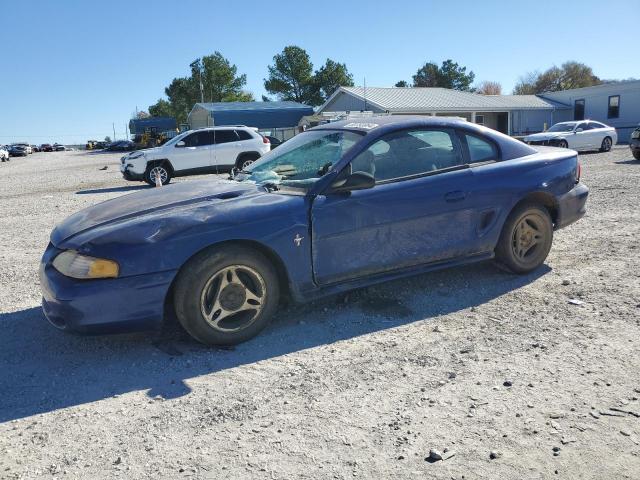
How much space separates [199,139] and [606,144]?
57.5 ft

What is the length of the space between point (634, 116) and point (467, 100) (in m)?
11.2

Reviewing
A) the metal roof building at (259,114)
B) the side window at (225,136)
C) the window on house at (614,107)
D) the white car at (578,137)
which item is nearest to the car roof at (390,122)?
the side window at (225,136)

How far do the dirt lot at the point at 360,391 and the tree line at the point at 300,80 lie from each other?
200 ft

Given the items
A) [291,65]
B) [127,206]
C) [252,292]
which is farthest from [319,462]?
[291,65]

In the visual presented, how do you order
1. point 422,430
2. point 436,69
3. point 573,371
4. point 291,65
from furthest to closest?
point 436,69, point 291,65, point 573,371, point 422,430

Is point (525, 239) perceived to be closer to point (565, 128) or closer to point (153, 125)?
point (565, 128)

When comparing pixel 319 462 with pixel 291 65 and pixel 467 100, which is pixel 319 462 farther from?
pixel 291 65

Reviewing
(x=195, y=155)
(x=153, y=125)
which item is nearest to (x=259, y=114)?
(x=195, y=155)

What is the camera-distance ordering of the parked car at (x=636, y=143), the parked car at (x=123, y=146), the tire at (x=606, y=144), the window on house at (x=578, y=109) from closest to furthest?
the parked car at (x=636, y=143)
the tire at (x=606, y=144)
the window on house at (x=578, y=109)
the parked car at (x=123, y=146)

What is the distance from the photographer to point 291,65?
211ft

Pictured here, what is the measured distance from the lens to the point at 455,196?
434 cm

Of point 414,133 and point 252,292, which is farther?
point 414,133

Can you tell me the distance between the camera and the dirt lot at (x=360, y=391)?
7.93 feet

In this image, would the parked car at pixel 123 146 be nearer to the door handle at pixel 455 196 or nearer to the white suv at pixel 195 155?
the white suv at pixel 195 155
